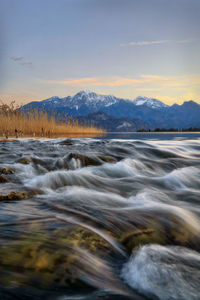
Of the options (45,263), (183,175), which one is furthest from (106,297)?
(183,175)

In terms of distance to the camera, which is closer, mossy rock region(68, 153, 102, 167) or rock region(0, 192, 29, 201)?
rock region(0, 192, 29, 201)

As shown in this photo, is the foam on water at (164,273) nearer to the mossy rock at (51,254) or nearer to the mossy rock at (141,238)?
the mossy rock at (141,238)

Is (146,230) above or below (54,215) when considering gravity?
below

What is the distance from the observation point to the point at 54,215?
2668mm

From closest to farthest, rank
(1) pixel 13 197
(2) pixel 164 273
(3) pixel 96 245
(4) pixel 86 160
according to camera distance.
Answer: (2) pixel 164 273 → (3) pixel 96 245 → (1) pixel 13 197 → (4) pixel 86 160

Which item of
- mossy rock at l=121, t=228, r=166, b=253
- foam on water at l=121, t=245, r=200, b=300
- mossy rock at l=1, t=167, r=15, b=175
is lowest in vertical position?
mossy rock at l=121, t=228, r=166, b=253

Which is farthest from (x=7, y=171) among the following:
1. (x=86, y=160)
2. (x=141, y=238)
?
(x=141, y=238)

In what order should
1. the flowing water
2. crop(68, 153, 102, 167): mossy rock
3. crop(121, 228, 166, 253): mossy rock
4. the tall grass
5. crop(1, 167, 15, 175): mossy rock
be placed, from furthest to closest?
the tall grass, crop(68, 153, 102, 167): mossy rock, crop(1, 167, 15, 175): mossy rock, crop(121, 228, 166, 253): mossy rock, the flowing water

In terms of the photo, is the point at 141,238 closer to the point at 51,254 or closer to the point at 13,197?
the point at 51,254

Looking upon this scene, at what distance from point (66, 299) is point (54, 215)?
50.1 inches

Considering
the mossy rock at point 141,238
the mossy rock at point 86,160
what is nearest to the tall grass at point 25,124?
the mossy rock at point 86,160

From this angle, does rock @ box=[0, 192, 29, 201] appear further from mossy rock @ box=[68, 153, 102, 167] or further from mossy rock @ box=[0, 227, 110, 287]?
mossy rock @ box=[68, 153, 102, 167]

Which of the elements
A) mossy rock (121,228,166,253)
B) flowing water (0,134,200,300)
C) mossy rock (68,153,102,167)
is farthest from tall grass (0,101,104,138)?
mossy rock (121,228,166,253)

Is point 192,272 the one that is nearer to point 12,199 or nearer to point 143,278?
point 143,278
